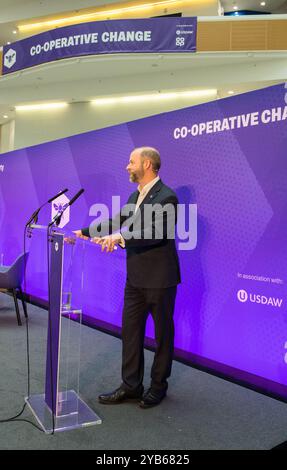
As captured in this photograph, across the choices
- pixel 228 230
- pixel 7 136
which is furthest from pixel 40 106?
pixel 228 230

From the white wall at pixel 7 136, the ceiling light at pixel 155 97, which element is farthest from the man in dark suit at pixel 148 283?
the white wall at pixel 7 136

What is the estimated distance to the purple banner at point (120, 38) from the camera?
28.5 ft

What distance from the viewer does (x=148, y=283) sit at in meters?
2.53

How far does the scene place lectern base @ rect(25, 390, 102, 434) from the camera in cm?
Result: 225

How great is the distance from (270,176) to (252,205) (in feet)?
0.84

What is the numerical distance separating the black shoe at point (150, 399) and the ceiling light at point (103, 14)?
12.6 m

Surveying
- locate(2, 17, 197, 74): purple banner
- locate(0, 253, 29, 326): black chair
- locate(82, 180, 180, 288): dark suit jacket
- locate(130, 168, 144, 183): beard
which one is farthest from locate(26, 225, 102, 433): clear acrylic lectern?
locate(2, 17, 197, 74): purple banner

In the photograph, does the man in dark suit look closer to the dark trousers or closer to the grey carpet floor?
the dark trousers

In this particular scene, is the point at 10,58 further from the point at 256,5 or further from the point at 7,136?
the point at 256,5

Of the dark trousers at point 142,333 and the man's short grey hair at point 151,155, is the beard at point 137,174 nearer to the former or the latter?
the man's short grey hair at point 151,155

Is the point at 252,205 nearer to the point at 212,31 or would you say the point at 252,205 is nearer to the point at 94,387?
the point at 94,387

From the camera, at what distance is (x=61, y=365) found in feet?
7.75

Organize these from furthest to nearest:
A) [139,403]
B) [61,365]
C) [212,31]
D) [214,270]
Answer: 1. [212,31]
2. [214,270]
3. [139,403]
4. [61,365]
